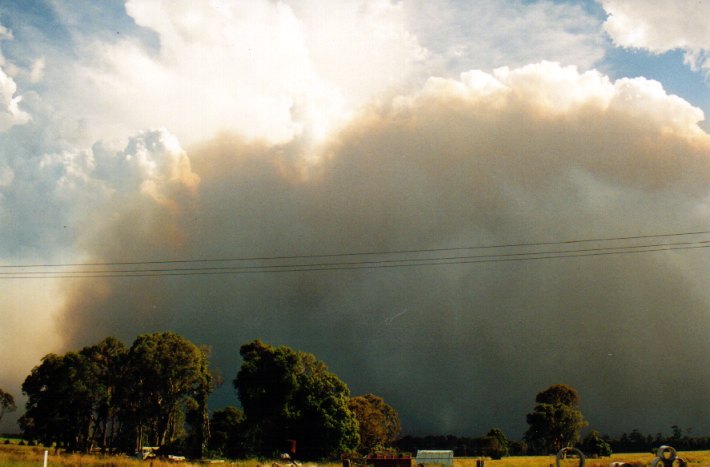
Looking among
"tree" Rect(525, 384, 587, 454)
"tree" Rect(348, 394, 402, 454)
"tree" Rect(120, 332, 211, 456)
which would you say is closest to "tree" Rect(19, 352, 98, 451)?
"tree" Rect(120, 332, 211, 456)

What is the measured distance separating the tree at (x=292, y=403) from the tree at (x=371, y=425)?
17.8 metres

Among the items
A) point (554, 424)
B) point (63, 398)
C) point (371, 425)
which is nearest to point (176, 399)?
point (63, 398)

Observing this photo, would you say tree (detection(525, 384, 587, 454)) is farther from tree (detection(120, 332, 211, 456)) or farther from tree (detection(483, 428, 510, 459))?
tree (detection(120, 332, 211, 456))

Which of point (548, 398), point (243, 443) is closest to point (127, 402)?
point (243, 443)

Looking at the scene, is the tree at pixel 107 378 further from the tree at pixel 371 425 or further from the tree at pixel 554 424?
the tree at pixel 554 424

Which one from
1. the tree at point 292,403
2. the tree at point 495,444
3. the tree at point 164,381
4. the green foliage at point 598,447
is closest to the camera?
the tree at point 292,403

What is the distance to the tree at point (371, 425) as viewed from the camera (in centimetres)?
11044

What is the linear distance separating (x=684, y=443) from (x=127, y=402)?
133271 millimetres

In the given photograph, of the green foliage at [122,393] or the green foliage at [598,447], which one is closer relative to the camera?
the green foliage at [122,393]

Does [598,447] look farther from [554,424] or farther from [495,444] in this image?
[495,444]

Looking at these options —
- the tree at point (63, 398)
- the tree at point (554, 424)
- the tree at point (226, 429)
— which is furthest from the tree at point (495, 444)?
the tree at point (63, 398)

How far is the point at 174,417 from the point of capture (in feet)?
→ 292

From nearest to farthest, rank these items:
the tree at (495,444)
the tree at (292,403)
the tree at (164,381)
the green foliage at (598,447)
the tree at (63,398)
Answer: the tree at (292,403)
the tree at (164,381)
the tree at (63,398)
the green foliage at (598,447)
the tree at (495,444)

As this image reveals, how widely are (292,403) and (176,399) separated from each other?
15923 mm
